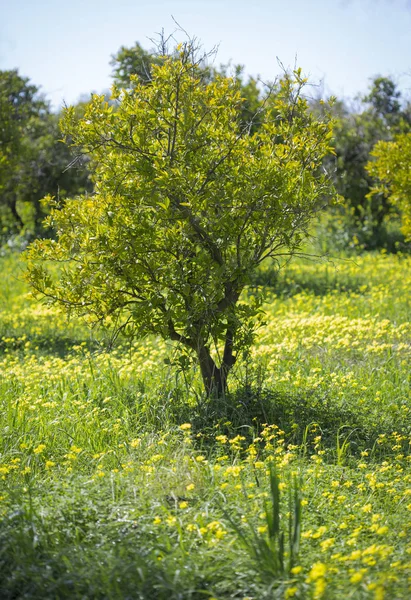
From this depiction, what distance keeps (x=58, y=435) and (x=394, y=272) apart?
8.90m

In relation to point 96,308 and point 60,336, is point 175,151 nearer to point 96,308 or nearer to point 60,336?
point 96,308

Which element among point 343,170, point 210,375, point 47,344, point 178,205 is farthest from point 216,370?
point 343,170

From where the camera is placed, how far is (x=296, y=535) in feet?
9.46

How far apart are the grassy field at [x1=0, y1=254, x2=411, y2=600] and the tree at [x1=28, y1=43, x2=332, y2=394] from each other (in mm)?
689

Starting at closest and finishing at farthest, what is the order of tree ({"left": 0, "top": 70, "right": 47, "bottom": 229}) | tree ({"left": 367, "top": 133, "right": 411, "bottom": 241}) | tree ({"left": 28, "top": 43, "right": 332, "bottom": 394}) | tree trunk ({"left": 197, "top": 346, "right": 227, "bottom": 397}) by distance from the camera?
tree ({"left": 28, "top": 43, "right": 332, "bottom": 394})
tree trunk ({"left": 197, "top": 346, "right": 227, "bottom": 397})
tree ({"left": 367, "top": 133, "right": 411, "bottom": 241})
tree ({"left": 0, "top": 70, "right": 47, "bottom": 229})

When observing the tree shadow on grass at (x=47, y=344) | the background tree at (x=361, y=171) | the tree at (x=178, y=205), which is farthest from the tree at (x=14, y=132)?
the background tree at (x=361, y=171)

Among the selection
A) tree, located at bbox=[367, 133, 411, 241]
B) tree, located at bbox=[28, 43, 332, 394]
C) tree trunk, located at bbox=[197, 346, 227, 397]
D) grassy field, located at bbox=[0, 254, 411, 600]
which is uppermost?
tree, located at bbox=[367, 133, 411, 241]

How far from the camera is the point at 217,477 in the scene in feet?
12.7

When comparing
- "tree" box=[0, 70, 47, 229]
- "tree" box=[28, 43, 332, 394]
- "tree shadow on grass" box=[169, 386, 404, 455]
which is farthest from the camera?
"tree" box=[0, 70, 47, 229]

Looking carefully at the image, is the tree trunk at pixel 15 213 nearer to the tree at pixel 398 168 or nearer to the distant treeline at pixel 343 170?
the distant treeline at pixel 343 170

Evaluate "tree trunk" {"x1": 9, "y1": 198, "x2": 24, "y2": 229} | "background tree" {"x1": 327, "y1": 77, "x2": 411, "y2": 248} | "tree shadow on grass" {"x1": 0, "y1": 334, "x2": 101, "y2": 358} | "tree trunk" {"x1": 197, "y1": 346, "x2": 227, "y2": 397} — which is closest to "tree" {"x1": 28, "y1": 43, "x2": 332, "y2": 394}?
"tree trunk" {"x1": 197, "y1": 346, "x2": 227, "y2": 397}

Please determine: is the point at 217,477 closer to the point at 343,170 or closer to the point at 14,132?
the point at 14,132

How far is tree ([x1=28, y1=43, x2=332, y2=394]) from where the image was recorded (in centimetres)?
488

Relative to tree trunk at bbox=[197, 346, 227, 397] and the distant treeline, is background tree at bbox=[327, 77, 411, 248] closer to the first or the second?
the distant treeline
